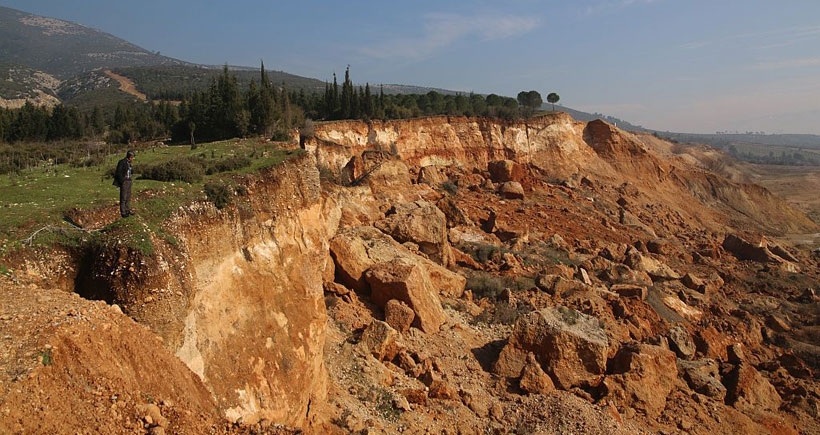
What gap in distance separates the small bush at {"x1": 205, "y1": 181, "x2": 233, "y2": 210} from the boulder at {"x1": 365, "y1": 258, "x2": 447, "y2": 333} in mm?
6459

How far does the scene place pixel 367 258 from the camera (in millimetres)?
16859

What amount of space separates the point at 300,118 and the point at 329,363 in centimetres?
2799

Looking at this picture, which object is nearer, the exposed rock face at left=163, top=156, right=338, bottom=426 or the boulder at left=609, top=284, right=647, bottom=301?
the exposed rock face at left=163, top=156, right=338, bottom=426

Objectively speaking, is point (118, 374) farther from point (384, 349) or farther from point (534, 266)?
point (534, 266)

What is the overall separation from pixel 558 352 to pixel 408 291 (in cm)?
455

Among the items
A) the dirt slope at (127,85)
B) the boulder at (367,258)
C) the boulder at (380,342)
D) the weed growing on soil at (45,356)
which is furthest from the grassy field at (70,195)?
the dirt slope at (127,85)

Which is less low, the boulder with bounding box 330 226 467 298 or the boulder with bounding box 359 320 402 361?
the boulder with bounding box 330 226 467 298

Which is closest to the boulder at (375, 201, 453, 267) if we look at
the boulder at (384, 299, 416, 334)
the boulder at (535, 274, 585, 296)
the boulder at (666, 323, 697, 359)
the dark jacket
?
the boulder at (535, 274, 585, 296)

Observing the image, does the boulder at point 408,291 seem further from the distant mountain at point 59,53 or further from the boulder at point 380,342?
the distant mountain at point 59,53

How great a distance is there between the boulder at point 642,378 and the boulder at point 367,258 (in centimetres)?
649

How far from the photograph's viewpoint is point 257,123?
93.5 feet

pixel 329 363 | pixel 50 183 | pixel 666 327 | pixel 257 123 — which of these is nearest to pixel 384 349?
pixel 329 363

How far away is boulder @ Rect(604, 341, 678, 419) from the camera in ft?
44.1

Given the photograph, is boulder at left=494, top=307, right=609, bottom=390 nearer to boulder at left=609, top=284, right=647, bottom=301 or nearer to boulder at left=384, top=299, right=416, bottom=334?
boulder at left=384, top=299, right=416, bottom=334
